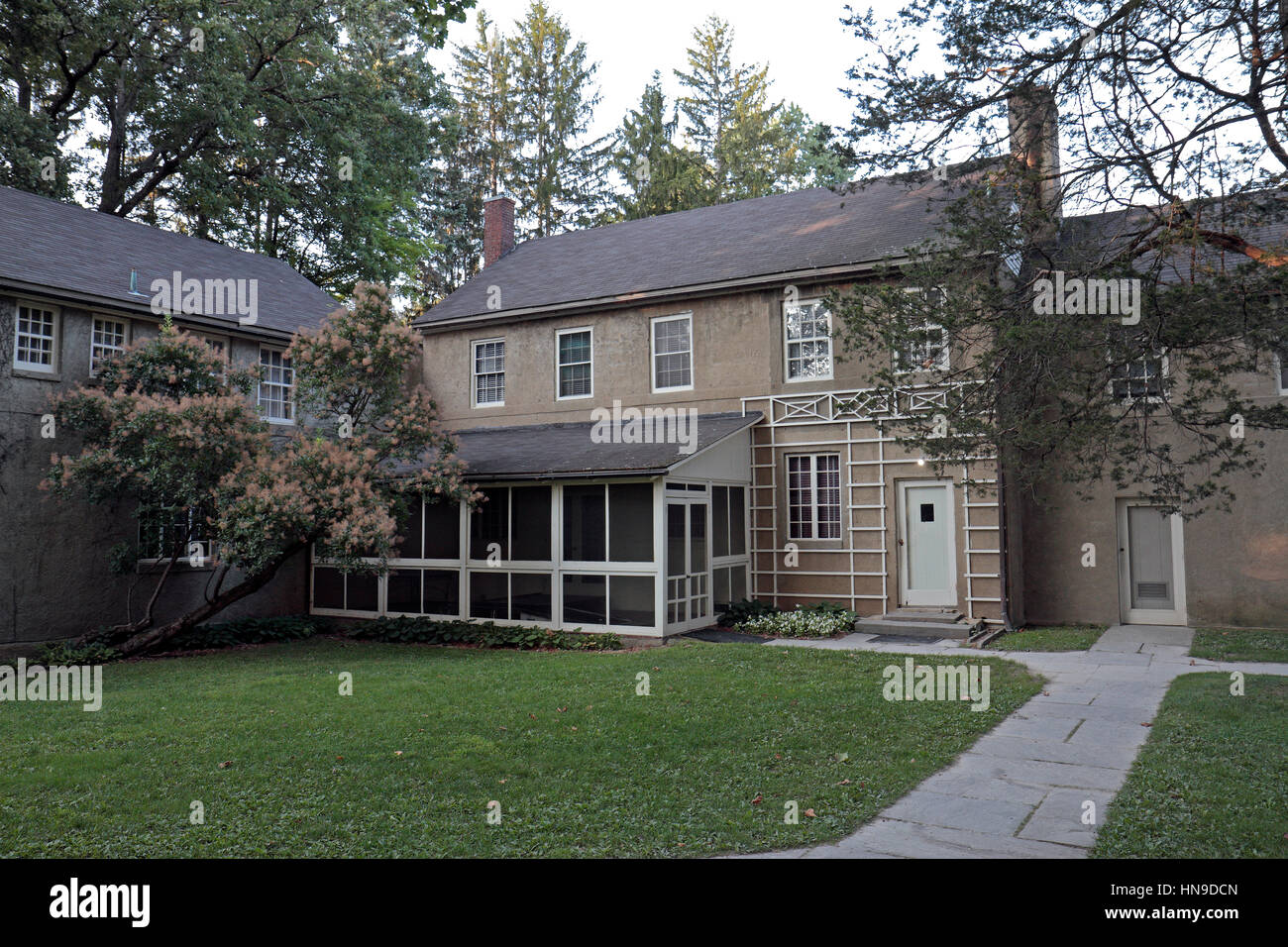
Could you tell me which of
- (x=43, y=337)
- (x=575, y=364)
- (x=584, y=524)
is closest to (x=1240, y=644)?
(x=584, y=524)

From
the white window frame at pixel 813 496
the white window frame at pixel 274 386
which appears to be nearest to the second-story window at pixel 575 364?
the white window frame at pixel 813 496

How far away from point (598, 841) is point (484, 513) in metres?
10.8

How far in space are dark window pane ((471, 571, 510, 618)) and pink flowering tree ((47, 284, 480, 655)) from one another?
1595 millimetres

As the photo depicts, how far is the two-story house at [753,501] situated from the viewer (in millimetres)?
13977

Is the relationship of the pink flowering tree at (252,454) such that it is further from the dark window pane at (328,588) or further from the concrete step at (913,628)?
the concrete step at (913,628)

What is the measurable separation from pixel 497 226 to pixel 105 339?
1055 cm

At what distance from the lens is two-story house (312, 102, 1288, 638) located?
45.9 feet

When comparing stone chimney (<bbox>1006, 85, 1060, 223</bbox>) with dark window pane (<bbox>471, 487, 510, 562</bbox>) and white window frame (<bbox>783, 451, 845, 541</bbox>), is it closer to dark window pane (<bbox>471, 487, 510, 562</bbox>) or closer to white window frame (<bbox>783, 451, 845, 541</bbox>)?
white window frame (<bbox>783, 451, 845, 541</bbox>)

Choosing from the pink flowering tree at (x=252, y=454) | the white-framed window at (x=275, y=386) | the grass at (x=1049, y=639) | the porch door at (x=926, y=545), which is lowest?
the grass at (x=1049, y=639)

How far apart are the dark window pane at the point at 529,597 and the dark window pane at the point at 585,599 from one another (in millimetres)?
373

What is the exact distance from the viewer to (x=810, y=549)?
51.7 ft

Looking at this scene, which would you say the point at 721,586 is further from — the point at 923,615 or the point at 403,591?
the point at 403,591

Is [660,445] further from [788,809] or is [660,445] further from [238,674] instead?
[788,809]

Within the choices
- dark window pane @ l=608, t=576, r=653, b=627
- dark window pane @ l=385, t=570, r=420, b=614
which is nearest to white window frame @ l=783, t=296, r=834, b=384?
dark window pane @ l=608, t=576, r=653, b=627
